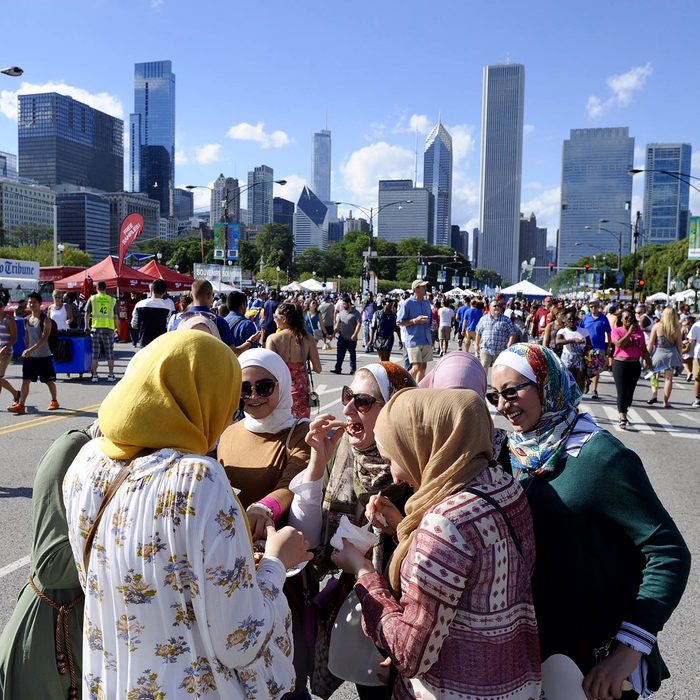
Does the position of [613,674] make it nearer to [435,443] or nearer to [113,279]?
[435,443]

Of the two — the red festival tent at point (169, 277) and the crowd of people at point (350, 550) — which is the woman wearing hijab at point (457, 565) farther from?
the red festival tent at point (169, 277)

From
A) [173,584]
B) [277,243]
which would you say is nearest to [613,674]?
[173,584]

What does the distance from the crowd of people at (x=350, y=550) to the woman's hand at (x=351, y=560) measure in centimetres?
1

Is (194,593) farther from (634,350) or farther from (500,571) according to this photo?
(634,350)

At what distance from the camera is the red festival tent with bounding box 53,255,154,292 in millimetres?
23484

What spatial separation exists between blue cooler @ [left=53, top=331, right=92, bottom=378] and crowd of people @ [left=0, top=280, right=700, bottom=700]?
43.9 ft

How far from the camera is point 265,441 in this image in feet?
10.1

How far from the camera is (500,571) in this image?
191 centimetres

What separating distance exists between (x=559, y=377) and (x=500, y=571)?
0.77m

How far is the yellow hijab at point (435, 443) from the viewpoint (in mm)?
1921

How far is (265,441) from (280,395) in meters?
0.21

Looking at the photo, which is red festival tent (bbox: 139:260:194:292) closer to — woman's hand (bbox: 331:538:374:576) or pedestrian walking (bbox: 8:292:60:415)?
pedestrian walking (bbox: 8:292:60:415)

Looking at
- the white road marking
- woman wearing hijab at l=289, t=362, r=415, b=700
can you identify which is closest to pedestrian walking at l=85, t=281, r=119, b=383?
the white road marking

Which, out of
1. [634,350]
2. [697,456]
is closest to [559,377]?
[697,456]
